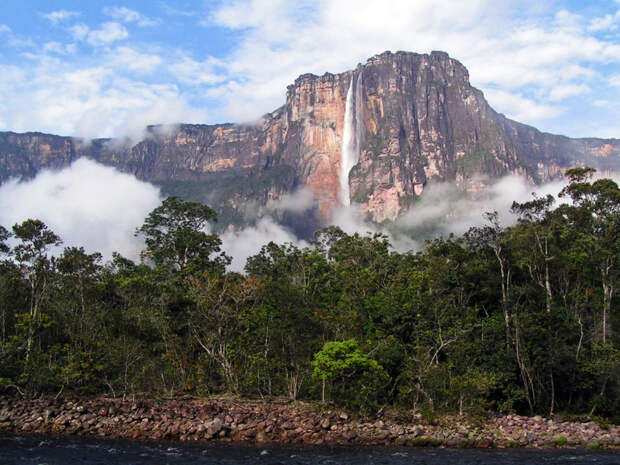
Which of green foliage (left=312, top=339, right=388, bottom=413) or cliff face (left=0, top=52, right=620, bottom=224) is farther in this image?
cliff face (left=0, top=52, right=620, bottom=224)

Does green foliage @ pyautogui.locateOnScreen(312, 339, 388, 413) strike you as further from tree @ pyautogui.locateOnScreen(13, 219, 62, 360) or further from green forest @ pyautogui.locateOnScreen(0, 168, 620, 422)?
tree @ pyautogui.locateOnScreen(13, 219, 62, 360)

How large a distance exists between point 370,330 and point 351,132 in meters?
152

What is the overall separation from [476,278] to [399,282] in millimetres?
5441

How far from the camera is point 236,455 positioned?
76.1 feet

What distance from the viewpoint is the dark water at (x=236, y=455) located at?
2198 centimetres

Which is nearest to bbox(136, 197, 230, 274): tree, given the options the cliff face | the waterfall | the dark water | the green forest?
the green forest

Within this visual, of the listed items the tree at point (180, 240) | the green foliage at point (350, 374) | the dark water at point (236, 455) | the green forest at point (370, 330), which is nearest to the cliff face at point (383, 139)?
the tree at point (180, 240)

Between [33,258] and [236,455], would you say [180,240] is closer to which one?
[33,258]

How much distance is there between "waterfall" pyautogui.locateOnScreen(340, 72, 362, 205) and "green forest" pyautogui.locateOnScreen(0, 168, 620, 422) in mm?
141703

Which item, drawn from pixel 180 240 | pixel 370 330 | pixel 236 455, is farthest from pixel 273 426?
pixel 180 240

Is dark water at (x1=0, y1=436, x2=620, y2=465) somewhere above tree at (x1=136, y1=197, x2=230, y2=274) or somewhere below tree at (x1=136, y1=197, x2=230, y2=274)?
below

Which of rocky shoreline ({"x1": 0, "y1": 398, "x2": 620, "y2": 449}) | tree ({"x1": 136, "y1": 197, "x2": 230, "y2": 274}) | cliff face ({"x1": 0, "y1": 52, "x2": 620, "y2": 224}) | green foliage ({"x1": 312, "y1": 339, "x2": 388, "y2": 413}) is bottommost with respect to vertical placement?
rocky shoreline ({"x1": 0, "y1": 398, "x2": 620, "y2": 449})

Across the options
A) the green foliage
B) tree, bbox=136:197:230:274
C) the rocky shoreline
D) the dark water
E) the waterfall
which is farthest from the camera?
the waterfall

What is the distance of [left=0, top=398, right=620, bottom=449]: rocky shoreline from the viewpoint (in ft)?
86.0
